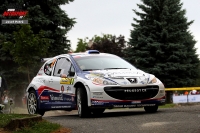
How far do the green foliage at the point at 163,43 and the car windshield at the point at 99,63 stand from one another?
30.8m

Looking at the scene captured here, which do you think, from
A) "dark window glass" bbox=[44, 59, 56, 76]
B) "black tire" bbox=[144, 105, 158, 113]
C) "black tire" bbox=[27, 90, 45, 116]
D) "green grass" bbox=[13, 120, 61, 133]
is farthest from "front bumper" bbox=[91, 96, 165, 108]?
"black tire" bbox=[27, 90, 45, 116]

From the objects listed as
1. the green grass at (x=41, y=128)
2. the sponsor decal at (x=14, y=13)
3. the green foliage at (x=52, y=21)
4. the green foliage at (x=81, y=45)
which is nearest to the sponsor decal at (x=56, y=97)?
the green grass at (x=41, y=128)

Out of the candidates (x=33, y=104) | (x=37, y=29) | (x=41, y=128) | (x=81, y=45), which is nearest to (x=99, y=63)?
(x=33, y=104)

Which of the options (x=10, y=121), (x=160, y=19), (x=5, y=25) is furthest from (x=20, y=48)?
(x=10, y=121)

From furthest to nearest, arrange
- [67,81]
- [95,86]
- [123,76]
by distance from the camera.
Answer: [67,81] < [123,76] < [95,86]

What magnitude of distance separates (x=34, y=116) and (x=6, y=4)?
2877cm

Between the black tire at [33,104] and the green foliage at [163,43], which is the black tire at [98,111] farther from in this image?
the green foliage at [163,43]

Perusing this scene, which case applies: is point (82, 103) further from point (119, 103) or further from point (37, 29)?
point (37, 29)

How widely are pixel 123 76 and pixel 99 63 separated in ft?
4.37

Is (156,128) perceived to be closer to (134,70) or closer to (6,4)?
(134,70)

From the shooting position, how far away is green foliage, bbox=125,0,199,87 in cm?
4466

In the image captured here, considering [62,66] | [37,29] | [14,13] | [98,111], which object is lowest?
[98,111]

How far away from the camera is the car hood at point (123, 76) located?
11684mm

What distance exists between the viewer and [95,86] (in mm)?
11602
